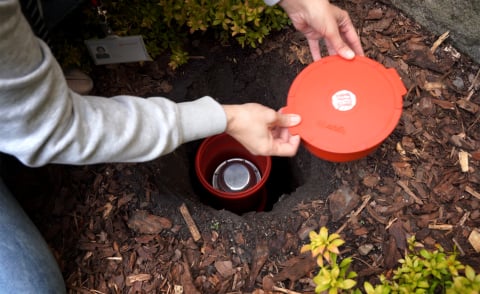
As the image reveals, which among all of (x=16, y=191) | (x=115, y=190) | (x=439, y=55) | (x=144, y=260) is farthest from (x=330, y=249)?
(x=16, y=191)

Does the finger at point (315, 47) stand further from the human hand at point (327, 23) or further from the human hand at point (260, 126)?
the human hand at point (260, 126)

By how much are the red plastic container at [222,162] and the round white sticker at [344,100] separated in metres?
0.76

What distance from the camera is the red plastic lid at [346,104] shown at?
1349mm

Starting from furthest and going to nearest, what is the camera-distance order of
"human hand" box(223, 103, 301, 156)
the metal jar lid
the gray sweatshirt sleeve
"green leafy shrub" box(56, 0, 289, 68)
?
the metal jar lid, "green leafy shrub" box(56, 0, 289, 68), "human hand" box(223, 103, 301, 156), the gray sweatshirt sleeve

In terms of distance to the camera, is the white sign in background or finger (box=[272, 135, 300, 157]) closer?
finger (box=[272, 135, 300, 157])

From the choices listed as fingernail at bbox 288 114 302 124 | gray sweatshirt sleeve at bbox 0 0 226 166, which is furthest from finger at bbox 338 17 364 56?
gray sweatshirt sleeve at bbox 0 0 226 166

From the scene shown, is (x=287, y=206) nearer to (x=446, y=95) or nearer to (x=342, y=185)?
(x=342, y=185)

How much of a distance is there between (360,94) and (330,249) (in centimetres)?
52

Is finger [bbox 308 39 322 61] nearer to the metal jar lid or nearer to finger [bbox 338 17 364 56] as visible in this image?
finger [bbox 338 17 364 56]

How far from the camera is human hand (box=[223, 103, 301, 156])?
134 cm

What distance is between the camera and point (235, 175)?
2.36m

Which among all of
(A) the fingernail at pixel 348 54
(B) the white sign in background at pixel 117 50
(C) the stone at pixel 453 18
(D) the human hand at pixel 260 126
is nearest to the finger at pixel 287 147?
(D) the human hand at pixel 260 126

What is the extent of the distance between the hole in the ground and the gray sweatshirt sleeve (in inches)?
31.9

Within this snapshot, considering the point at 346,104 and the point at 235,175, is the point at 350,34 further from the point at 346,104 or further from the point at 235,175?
the point at 235,175
